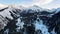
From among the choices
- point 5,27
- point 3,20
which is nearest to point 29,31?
point 5,27

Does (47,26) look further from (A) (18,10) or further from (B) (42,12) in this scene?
(A) (18,10)

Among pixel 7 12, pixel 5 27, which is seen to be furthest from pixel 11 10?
pixel 5 27

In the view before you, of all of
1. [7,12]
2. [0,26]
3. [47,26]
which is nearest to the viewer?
[47,26]

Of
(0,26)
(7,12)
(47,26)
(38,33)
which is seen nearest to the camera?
(38,33)

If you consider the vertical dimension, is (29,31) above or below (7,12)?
below

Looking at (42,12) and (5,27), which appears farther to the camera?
(42,12)

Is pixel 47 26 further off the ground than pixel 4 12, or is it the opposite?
pixel 4 12

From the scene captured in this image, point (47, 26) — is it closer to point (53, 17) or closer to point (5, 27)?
point (53, 17)

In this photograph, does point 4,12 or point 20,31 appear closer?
point 20,31

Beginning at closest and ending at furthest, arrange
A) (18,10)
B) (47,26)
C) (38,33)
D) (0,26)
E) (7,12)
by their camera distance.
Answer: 1. (38,33)
2. (47,26)
3. (0,26)
4. (7,12)
5. (18,10)
